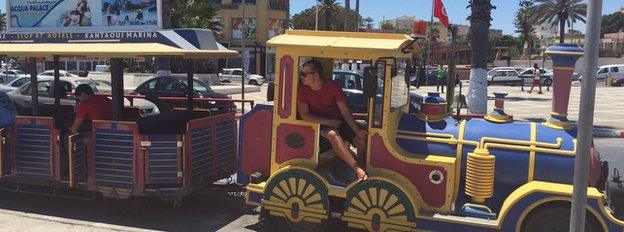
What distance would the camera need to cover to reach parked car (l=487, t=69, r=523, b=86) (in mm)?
45875

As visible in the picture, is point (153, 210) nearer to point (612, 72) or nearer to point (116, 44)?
point (116, 44)

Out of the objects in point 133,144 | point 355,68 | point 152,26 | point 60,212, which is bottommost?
point 60,212

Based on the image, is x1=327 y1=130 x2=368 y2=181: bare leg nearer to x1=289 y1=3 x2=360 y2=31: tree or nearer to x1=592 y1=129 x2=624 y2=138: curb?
x1=592 y1=129 x2=624 y2=138: curb

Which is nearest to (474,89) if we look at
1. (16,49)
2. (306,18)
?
(16,49)

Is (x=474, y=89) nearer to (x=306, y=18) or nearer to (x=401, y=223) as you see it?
(x=401, y=223)

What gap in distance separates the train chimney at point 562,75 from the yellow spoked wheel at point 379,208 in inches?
65.5

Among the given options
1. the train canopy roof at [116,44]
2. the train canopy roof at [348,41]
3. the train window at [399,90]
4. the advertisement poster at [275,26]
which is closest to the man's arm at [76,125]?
the train canopy roof at [116,44]

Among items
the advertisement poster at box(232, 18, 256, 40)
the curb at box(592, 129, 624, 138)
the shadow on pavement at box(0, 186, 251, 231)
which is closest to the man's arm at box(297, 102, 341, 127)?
the shadow on pavement at box(0, 186, 251, 231)

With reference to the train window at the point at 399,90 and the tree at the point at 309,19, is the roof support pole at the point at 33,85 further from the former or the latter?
the tree at the point at 309,19

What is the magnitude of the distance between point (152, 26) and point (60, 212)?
100 inches

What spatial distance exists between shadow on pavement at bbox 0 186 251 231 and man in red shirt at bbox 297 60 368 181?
1805mm

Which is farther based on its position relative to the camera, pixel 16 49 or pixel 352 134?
pixel 16 49

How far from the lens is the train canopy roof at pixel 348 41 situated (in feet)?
17.9

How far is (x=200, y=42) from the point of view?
6961mm
